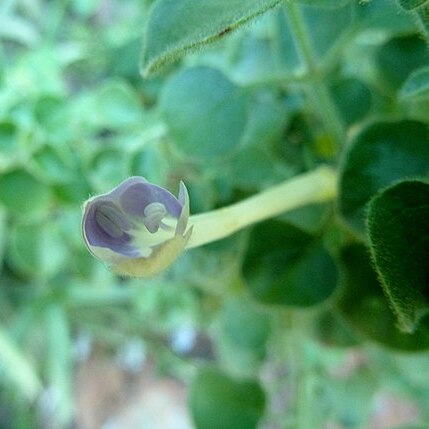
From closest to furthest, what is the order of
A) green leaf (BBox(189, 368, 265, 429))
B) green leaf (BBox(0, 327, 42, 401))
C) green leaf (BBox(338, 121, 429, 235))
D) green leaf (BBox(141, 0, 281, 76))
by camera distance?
green leaf (BBox(141, 0, 281, 76))
green leaf (BBox(338, 121, 429, 235))
green leaf (BBox(189, 368, 265, 429))
green leaf (BBox(0, 327, 42, 401))

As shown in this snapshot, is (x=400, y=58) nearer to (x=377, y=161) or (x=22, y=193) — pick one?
(x=377, y=161)

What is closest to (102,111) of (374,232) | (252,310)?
(252,310)

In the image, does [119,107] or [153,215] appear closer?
[153,215]

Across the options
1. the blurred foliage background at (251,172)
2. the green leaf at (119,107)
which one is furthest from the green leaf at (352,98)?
the green leaf at (119,107)

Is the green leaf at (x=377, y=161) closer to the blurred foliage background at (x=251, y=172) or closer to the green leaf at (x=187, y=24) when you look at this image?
the blurred foliage background at (x=251, y=172)

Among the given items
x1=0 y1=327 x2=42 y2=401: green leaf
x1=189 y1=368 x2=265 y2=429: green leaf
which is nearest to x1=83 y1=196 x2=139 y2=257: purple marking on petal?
x1=189 y1=368 x2=265 y2=429: green leaf

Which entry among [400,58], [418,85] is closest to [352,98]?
[400,58]

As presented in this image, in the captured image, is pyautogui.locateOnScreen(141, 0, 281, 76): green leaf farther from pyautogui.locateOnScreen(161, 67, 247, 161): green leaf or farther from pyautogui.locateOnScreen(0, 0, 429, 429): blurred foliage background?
pyautogui.locateOnScreen(161, 67, 247, 161): green leaf
